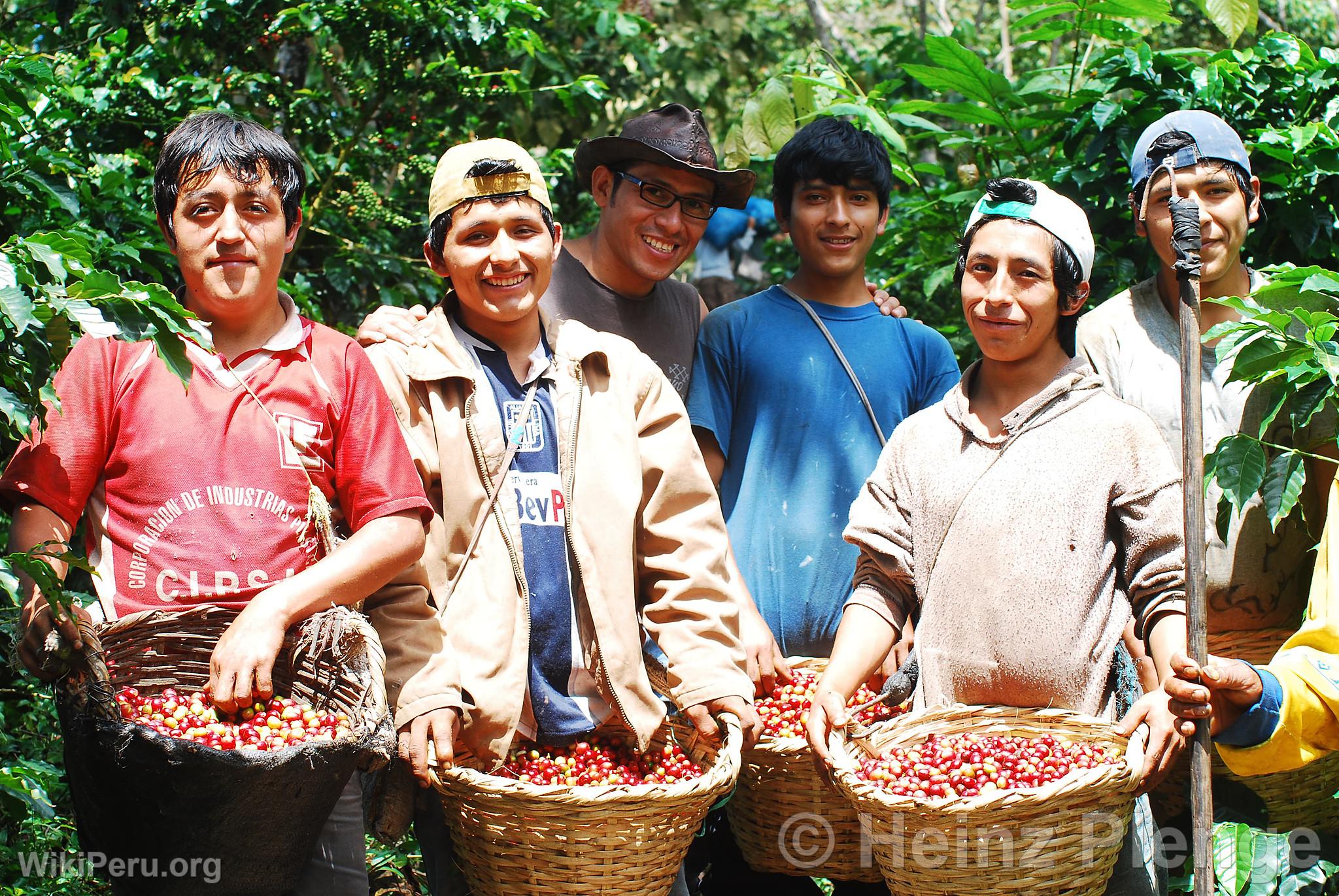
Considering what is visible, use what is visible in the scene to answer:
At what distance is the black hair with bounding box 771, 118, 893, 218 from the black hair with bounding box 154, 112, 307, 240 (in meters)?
1.52

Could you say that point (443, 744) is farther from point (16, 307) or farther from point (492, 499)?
point (16, 307)

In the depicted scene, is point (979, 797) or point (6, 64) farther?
point (6, 64)

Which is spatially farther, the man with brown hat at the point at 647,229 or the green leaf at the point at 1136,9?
the green leaf at the point at 1136,9

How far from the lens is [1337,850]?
11.3ft

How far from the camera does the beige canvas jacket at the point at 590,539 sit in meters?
2.85

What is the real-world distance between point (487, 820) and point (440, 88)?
3.42 metres

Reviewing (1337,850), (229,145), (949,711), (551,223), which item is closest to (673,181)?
(551,223)

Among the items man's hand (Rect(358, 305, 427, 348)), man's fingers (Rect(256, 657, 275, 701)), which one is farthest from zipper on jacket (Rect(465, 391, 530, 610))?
man's fingers (Rect(256, 657, 275, 701))

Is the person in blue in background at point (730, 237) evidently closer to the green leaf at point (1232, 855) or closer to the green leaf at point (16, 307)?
the green leaf at point (1232, 855)

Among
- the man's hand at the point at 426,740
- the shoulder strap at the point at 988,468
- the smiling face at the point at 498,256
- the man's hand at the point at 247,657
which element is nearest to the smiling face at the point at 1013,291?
the shoulder strap at the point at 988,468

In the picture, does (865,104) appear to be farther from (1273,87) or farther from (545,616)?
(545,616)

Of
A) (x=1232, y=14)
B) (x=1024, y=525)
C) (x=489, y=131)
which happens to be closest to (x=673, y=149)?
(x=1024, y=525)

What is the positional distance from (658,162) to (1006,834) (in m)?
2.05

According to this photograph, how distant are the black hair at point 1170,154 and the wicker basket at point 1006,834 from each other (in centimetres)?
163
